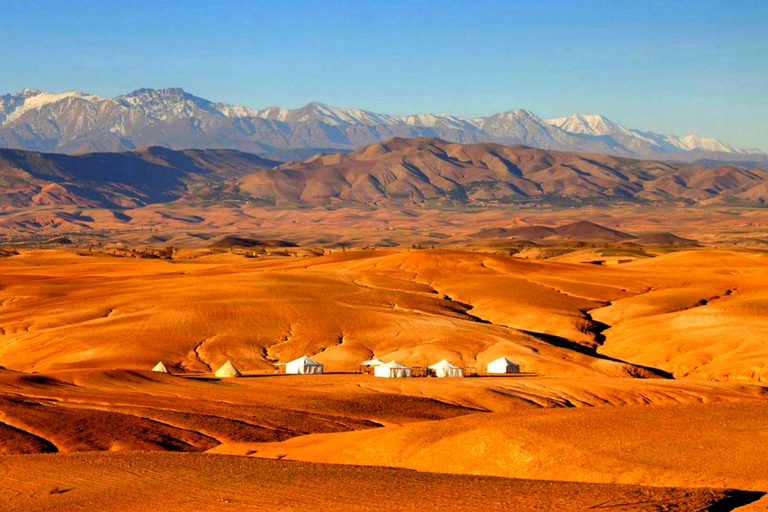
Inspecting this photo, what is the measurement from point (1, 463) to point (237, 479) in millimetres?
9332

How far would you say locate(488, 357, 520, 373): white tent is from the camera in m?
75.0

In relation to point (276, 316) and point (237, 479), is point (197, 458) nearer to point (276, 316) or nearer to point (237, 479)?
point (237, 479)

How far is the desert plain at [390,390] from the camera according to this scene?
1348 inches

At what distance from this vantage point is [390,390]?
2515 inches

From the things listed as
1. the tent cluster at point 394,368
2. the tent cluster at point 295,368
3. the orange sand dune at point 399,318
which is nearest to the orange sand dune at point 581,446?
the tent cluster at point 295,368

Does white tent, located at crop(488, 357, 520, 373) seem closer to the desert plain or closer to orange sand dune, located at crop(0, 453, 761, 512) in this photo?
the desert plain

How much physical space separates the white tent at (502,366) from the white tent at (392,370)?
18.6 feet

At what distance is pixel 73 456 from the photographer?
1609 inches

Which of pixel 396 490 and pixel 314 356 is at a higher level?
pixel 396 490

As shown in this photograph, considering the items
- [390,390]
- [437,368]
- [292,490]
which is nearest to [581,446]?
[292,490]

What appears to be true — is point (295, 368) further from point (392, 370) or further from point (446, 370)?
point (446, 370)

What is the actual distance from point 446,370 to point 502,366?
146 inches

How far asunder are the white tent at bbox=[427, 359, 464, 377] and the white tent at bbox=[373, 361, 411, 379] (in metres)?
2.28

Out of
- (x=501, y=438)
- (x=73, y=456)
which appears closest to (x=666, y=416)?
(x=501, y=438)
